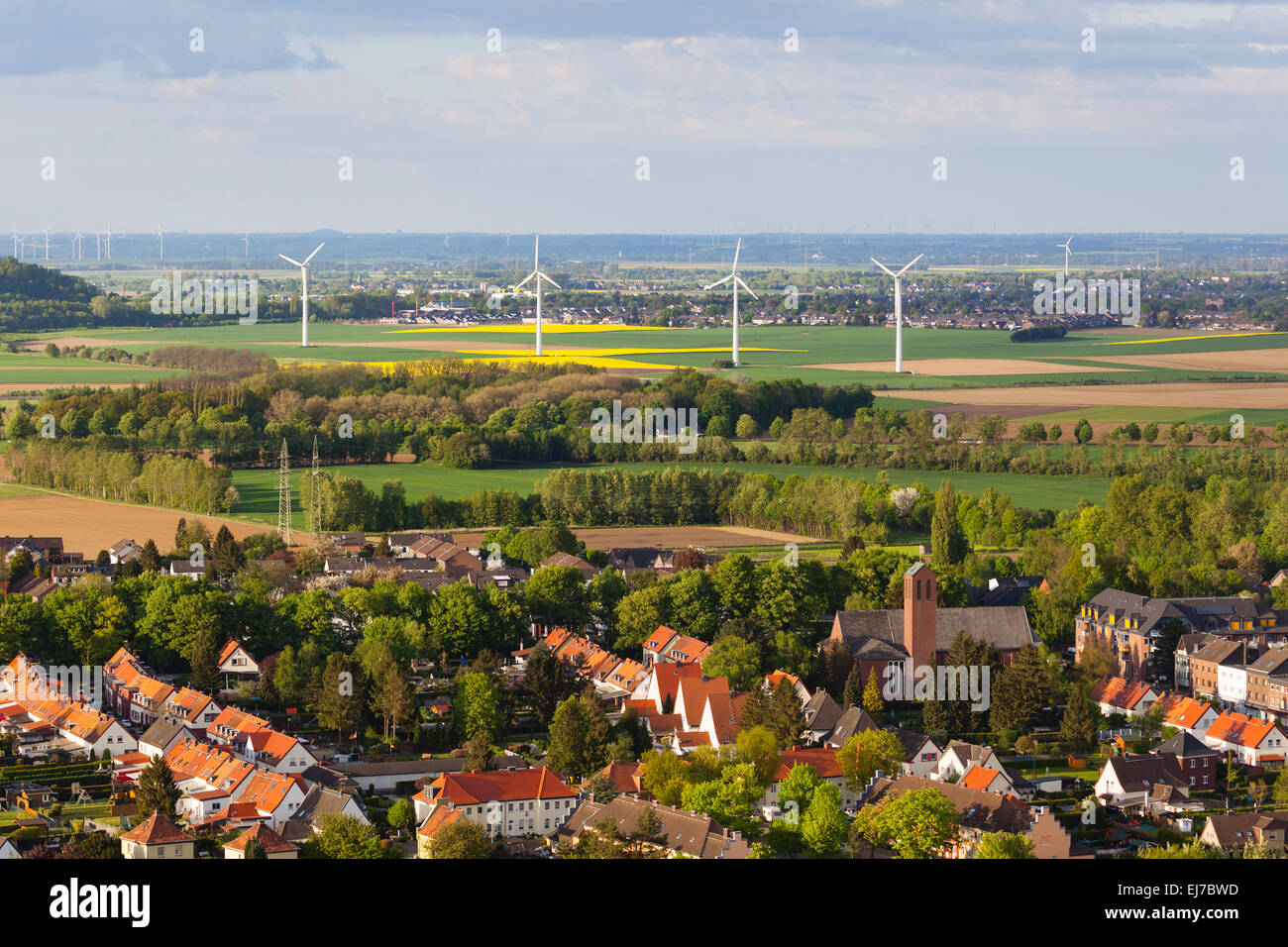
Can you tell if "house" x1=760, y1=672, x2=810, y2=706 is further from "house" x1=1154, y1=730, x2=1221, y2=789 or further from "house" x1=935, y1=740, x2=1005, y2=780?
"house" x1=1154, y1=730, x2=1221, y2=789

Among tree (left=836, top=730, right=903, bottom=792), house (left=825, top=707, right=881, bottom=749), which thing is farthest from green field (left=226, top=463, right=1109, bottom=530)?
tree (left=836, top=730, right=903, bottom=792)

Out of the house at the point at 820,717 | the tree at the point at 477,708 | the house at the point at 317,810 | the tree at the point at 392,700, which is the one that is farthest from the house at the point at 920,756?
the house at the point at 317,810

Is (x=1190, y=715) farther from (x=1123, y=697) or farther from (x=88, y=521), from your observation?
(x=88, y=521)

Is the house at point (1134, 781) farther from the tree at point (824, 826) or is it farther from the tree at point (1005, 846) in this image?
the tree at point (824, 826)

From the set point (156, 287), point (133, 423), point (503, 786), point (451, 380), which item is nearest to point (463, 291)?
point (156, 287)

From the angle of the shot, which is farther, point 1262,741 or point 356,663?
point 356,663

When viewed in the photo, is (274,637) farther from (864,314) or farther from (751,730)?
(864,314)

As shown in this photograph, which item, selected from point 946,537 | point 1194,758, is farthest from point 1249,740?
point 946,537
